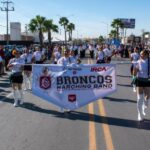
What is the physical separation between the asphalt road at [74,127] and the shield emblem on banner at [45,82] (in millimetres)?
787

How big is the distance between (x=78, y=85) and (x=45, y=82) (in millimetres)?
981

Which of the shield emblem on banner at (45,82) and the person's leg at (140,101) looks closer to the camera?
the person's leg at (140,101)

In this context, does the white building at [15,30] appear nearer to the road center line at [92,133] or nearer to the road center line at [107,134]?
the road center line at [107,134]

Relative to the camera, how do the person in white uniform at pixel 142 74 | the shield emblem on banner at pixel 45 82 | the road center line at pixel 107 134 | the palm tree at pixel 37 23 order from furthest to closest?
the palm tree at pixel 37 23 → the shield emblem on banner at pixel 45 82 → the person in white uniform at pixel 142 74 → the road center line at pixel 107 134

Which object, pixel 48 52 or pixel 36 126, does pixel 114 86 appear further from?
pixel 48 52

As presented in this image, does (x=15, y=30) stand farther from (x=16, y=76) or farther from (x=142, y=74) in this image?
(x=142, y=74)

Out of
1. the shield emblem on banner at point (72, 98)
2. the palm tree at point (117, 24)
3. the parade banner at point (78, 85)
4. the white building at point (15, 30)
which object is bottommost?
the shield emblem on banner at point (72, 98)

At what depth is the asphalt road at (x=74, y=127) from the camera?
863cm

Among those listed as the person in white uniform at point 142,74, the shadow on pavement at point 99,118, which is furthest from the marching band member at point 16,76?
Result: the person in white uniform at point 142,74

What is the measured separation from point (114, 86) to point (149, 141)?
11.9 feet

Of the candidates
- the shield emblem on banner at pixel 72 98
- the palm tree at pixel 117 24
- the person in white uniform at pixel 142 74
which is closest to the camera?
the person in white uniform at pixel 142 74

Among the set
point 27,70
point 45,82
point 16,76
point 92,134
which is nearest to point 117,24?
point 27,70

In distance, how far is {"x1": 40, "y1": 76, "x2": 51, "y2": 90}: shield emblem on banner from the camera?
1241 centimetres

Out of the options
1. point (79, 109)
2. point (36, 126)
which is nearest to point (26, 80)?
point (79, 109)
